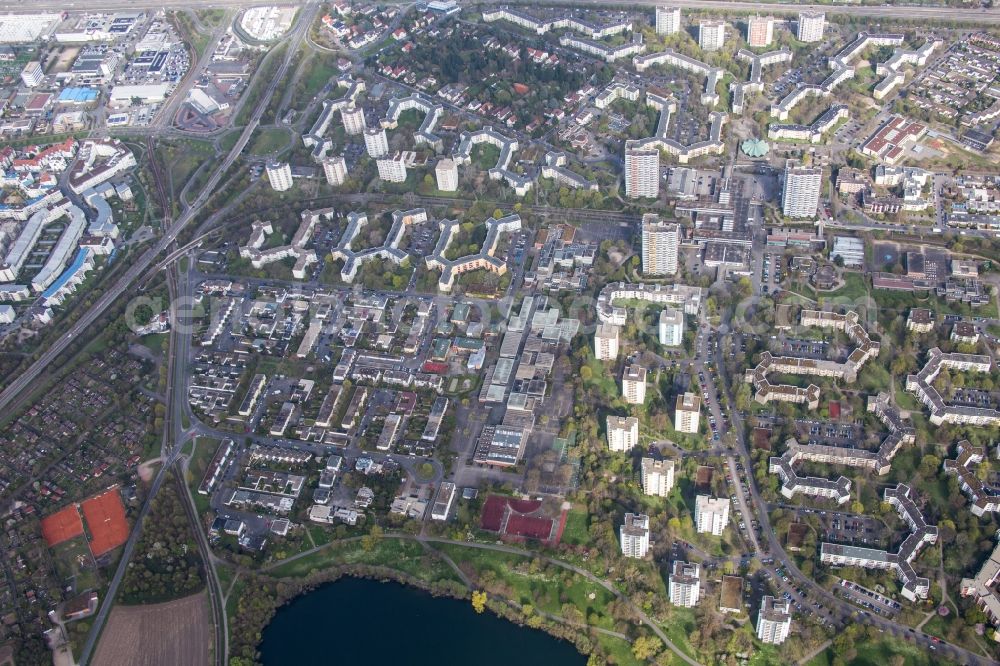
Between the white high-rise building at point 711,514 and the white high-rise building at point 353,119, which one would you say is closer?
the white high-rise building at point 711,514

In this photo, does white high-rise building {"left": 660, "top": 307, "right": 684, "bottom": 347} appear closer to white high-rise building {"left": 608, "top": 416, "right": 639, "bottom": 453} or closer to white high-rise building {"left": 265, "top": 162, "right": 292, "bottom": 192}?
white high-rise building {"left": 608, "top": 416, "right": 639, "bottom": 453}

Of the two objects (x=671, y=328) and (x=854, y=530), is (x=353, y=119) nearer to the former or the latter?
(x=671, y=328)

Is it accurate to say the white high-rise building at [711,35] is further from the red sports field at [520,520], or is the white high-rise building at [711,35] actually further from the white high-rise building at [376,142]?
the red sports field at [520,520]

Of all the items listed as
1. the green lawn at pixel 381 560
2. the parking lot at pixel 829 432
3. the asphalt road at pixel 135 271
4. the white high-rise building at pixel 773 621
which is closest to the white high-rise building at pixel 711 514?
the white high-rise building at pixel 773 621

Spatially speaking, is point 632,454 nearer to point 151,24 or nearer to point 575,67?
point 575,67

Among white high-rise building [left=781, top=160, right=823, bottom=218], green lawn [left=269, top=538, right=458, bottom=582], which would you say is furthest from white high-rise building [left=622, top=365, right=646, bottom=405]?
white high-rise building [left=781, top=160, right=823, bottom=218]

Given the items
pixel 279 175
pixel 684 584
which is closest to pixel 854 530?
pixel 684 584

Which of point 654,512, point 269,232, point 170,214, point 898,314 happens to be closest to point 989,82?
point 898,314
